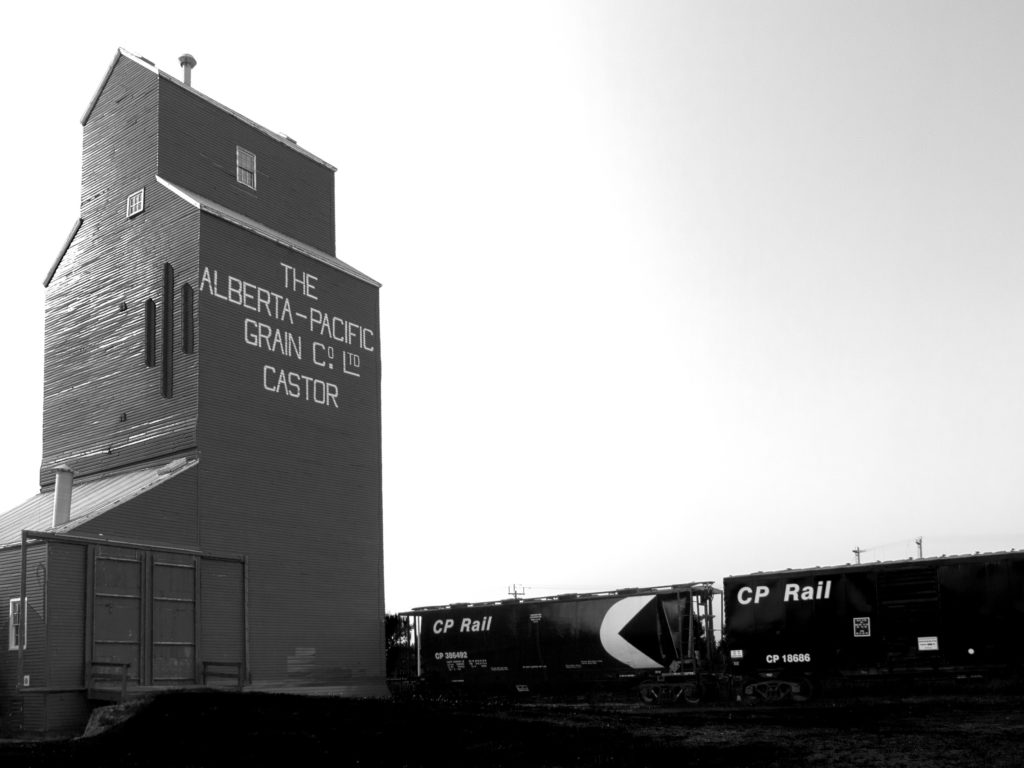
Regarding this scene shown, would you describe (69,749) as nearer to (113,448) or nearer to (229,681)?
(229,681)

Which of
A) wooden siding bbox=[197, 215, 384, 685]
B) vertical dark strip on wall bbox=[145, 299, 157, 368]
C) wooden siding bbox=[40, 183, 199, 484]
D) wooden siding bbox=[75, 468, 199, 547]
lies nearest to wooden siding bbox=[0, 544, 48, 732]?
wooden siding bbox=[75, 468, 199, 547]

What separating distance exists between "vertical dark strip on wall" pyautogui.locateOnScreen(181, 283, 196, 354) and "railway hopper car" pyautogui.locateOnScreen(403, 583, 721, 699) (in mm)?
14888

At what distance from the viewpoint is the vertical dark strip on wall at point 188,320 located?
113 ft

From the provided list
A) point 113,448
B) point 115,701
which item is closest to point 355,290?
point 113,448

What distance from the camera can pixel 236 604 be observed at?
1321 inches

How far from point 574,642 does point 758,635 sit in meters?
6.93

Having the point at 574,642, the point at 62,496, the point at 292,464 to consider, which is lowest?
the point at 574,642

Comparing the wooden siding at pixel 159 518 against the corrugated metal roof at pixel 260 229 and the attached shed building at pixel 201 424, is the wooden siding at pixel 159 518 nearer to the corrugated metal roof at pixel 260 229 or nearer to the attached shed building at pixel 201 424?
the attached shed building at pixel 201 424

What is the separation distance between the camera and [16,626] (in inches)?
1129

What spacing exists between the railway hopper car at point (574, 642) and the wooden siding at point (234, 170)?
15.0 meters

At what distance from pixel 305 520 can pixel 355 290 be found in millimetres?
8897

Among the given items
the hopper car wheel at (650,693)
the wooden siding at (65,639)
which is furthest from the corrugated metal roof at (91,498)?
the hopper car wheel at (650,693)

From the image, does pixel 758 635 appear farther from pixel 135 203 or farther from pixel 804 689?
pixel 135 203

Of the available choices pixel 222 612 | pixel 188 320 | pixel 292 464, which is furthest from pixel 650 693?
pixel 188 320
